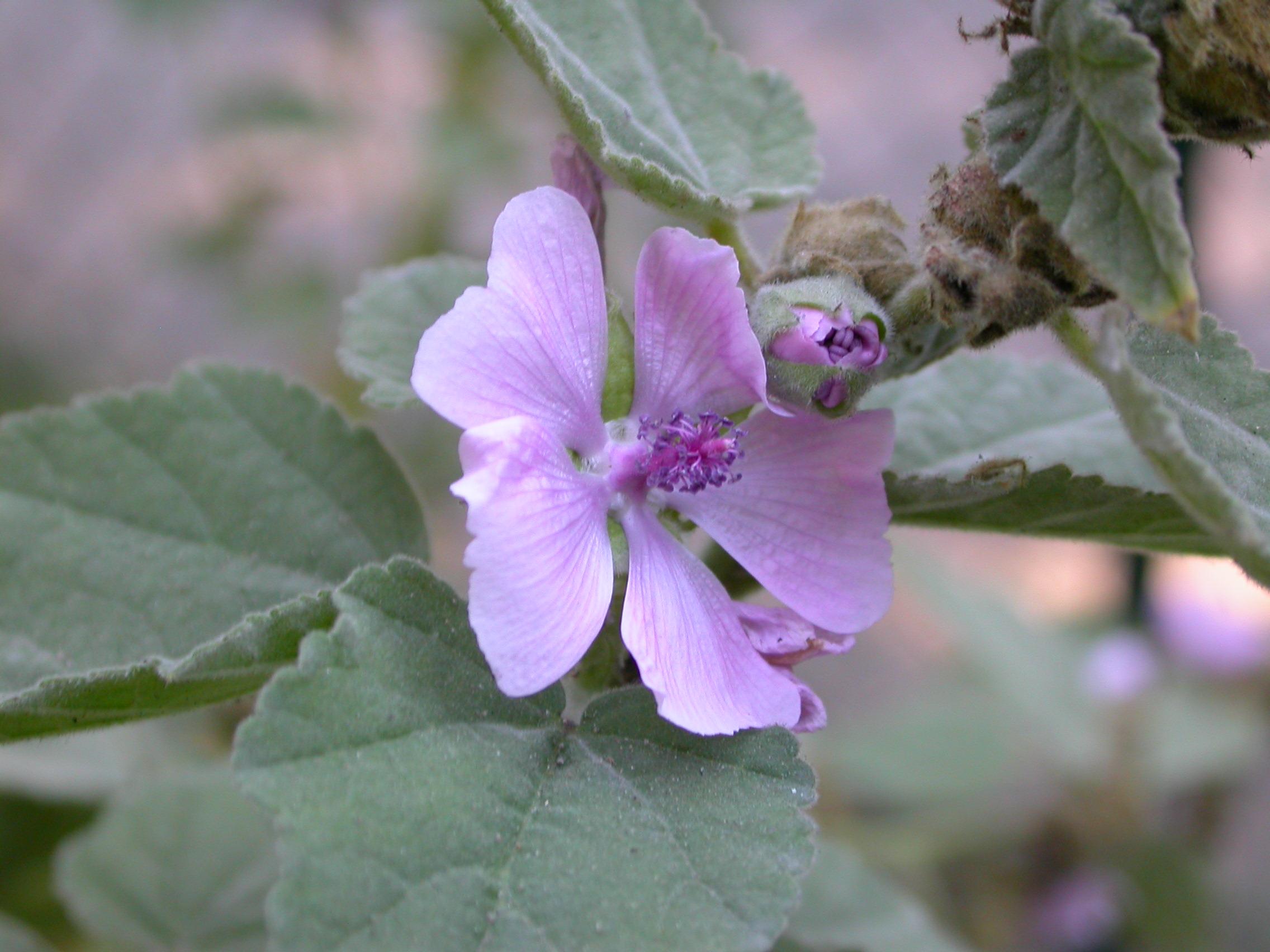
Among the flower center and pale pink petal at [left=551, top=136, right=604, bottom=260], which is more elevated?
pale pink petal at [left=551, top=136, right=604, bottom=260]

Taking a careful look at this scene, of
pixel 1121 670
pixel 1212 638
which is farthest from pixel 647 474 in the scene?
pixel 1212 638

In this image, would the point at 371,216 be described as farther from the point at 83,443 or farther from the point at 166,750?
the point at 83,443

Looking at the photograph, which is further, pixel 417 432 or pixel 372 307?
pixel 417 432

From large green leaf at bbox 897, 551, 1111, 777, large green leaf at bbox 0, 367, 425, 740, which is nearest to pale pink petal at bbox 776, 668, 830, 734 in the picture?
large green leaf at bbox 0, 367, 425, 740

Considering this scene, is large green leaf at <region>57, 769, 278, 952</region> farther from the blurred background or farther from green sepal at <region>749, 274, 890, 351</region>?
green sepal at <region>749, 274, 890, 351</region>

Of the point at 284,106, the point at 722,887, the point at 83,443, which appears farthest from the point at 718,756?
the point at 284,106

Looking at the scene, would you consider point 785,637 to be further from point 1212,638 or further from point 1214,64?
point 1212,638

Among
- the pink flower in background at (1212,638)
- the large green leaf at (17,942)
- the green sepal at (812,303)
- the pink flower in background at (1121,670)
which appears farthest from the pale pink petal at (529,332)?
the pink flower in background at (1212,638)
